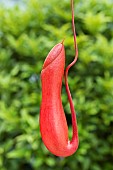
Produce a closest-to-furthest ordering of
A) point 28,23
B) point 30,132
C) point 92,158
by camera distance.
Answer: point 30,132, point 92,158, point 28,23

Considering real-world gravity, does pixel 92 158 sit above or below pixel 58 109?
below

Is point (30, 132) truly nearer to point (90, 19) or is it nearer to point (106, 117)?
point (106, 117)

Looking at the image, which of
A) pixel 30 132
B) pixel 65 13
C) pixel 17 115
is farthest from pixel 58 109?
pixel 65 13

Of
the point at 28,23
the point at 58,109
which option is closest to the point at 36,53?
the point at 28,23

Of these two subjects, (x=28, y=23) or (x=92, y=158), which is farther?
(x=28, y=23)

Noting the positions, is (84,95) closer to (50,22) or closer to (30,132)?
Answer: (30,132)

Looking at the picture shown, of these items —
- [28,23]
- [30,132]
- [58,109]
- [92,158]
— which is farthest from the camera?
[28,23]

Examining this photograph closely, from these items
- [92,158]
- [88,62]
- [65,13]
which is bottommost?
[92,158]
